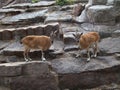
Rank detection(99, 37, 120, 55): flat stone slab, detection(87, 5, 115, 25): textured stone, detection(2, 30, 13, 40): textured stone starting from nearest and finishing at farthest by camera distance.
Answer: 1. detection(99, 37, 120, 55): flat stone slab
2. detection(2, 30, 13, 40): textured stone
3. detection(87, 5, 115, 25): textured stone

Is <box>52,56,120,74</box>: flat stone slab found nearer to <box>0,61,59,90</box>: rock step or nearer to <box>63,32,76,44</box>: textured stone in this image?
<box>0,61,59,90</box>: rock step

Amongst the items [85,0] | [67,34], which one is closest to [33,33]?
[67,34]

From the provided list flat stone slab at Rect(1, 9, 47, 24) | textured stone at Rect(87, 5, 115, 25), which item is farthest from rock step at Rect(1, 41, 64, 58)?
flat stone slab at Rect(1, 9, 47, 24)

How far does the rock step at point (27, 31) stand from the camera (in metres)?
7.79

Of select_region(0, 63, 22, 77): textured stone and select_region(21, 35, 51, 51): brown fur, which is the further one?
select_region(21, 35, 51, 51): brown fur

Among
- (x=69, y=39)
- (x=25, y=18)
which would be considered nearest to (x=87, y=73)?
(x=69, y=39)

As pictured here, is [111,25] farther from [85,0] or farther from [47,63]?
[85,0]

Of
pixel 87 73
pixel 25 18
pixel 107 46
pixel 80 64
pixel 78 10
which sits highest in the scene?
pixel 78 10

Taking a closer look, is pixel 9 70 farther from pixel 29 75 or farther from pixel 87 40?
pixel 87 40

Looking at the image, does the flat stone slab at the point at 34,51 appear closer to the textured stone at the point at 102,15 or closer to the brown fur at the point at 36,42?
the brown fur at the point at 36,42

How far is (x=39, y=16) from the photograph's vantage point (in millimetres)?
9281

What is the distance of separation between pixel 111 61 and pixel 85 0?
4918mm

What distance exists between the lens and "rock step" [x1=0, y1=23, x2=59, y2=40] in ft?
25.6

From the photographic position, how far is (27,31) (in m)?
7.88
